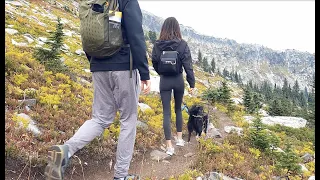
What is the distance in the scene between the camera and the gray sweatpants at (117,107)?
3.91 meters

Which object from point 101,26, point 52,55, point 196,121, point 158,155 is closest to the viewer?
point 101,26

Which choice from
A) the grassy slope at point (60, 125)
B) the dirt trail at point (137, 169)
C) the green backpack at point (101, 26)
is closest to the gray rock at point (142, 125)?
the grassy slope at point (60, 125)

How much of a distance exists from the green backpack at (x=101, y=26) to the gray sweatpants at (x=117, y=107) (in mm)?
390

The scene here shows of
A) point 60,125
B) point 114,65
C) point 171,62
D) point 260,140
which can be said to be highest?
point 114,65

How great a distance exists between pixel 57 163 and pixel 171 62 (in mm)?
3762

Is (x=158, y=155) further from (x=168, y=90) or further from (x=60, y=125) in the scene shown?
(x=60, y=125)

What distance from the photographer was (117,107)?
13.7 ft

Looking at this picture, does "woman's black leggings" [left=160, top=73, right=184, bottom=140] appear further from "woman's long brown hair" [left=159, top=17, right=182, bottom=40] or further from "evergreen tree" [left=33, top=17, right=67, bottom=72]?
"evergreen tree" [left=33, top=17, right=67, bottom=72]

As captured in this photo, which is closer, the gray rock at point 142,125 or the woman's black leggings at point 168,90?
the woman's black leggings at point 168,90

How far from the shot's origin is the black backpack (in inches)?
252

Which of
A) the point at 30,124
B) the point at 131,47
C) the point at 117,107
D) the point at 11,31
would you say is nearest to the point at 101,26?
the point at 131,47

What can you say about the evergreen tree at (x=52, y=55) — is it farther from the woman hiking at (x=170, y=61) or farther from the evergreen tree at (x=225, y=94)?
the evergreen tree at (x=225, y=94)

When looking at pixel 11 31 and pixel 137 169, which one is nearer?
pixel 137 169

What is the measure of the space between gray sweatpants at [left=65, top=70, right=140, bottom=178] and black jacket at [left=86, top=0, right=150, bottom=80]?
0.35 ft
